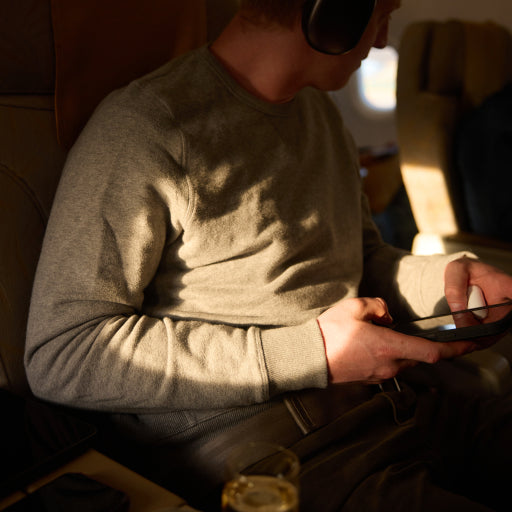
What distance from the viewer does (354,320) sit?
67cm

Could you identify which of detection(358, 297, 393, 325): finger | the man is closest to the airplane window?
the man

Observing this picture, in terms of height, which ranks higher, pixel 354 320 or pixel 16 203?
pixel 16 203

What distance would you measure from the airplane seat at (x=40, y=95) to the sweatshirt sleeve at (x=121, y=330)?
0.08 metres

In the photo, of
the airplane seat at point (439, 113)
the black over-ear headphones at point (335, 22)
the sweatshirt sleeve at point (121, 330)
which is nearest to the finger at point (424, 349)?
the sweatshirt sleeve at point (121, 330)

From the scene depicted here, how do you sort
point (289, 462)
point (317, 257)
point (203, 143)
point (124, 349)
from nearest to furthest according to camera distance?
point (289, 462) < point (124, 349) < point (203, 143) < point (317, 257)

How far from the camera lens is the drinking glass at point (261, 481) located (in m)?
0.40

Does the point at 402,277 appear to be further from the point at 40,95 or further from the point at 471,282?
the point at 40,95

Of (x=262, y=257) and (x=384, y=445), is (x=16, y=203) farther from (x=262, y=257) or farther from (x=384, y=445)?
(x=384, y=445)

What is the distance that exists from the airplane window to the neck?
2.37 m

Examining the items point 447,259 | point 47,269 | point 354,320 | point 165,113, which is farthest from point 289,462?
point 447,259

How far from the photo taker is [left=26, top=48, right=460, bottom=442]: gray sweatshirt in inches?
25.2

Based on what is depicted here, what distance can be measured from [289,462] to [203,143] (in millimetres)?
475

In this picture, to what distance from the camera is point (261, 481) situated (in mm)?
425

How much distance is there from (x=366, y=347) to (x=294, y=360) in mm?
92
